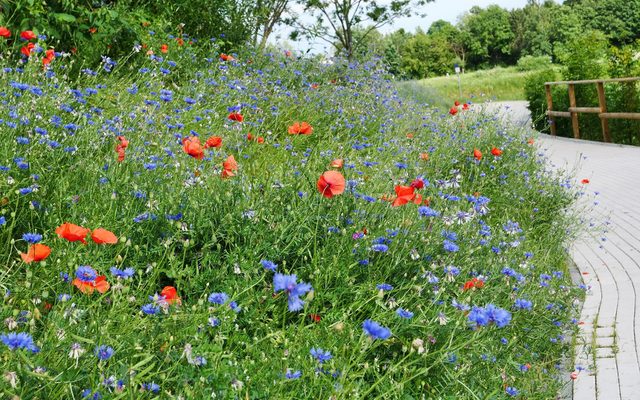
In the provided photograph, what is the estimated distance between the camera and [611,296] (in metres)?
5.57

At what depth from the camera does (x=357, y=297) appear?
129 inches

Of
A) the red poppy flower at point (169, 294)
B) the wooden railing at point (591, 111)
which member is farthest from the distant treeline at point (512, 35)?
the red poppy flower at point (169, 294)

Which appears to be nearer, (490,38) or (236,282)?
(236,282)

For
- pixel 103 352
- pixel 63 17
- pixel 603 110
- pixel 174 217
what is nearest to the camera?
pixel 103 352

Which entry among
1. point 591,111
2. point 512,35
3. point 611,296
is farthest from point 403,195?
point 512,35

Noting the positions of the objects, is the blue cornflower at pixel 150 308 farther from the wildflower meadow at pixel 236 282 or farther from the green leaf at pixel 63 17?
the green leaf at pixel 63 17

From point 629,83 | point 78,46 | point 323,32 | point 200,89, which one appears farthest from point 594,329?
point 323,32

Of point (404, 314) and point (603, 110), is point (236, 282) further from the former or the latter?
point (603, 110)

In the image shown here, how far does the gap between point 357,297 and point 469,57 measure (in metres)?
81.5

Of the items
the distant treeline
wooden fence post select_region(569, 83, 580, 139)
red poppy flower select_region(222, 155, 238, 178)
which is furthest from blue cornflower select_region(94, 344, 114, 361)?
the distant treeline

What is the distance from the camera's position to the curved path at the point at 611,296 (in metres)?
4.05

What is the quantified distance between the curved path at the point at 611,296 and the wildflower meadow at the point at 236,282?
17 cm

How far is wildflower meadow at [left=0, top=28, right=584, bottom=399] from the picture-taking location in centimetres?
226

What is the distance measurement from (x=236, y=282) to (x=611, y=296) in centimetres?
364
